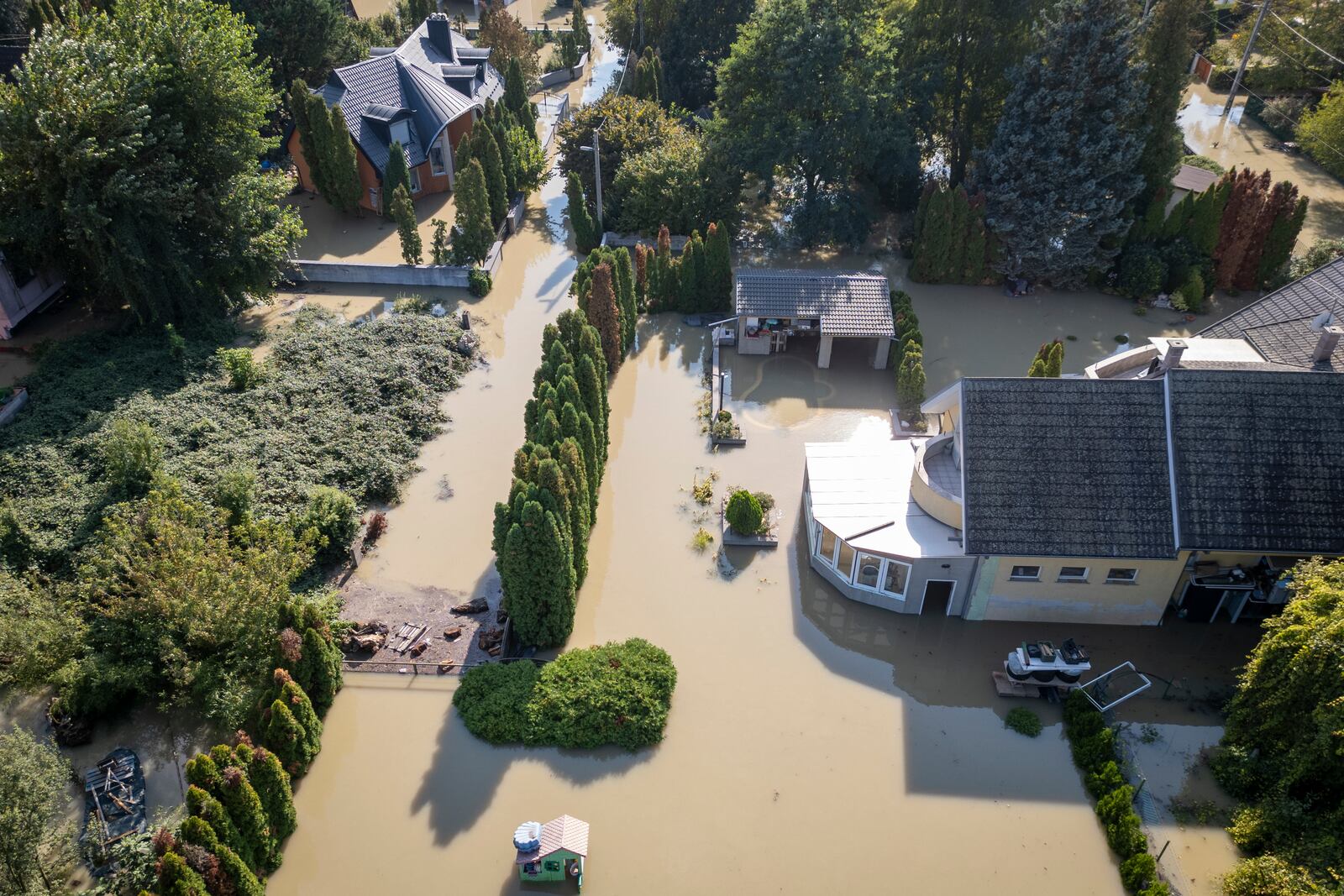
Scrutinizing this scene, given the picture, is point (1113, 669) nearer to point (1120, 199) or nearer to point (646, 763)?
point (646, 763)

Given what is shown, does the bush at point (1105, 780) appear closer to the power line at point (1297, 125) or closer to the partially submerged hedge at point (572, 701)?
the partially submerged hedge at point (572, 701)

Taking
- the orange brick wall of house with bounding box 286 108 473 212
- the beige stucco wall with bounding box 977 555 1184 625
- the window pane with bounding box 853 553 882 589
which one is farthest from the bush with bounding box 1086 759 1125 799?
the orange brick wall of house with bounding box 286 108 473 212

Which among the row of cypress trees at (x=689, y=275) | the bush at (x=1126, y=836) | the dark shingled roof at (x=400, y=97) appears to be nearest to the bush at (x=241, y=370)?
the row of cypress trees at (x=689, y=275)

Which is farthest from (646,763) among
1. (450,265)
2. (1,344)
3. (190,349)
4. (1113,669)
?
(1,344)

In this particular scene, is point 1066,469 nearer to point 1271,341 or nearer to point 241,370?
point 1271,341

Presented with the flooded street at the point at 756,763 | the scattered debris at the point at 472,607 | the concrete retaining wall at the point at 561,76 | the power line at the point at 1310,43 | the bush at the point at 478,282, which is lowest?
the flooded street at the point at 756,763

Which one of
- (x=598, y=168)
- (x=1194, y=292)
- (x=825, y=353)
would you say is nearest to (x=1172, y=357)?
(x=825, y=353)

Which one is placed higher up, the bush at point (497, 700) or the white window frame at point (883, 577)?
the white window frame at point (883, 577)
